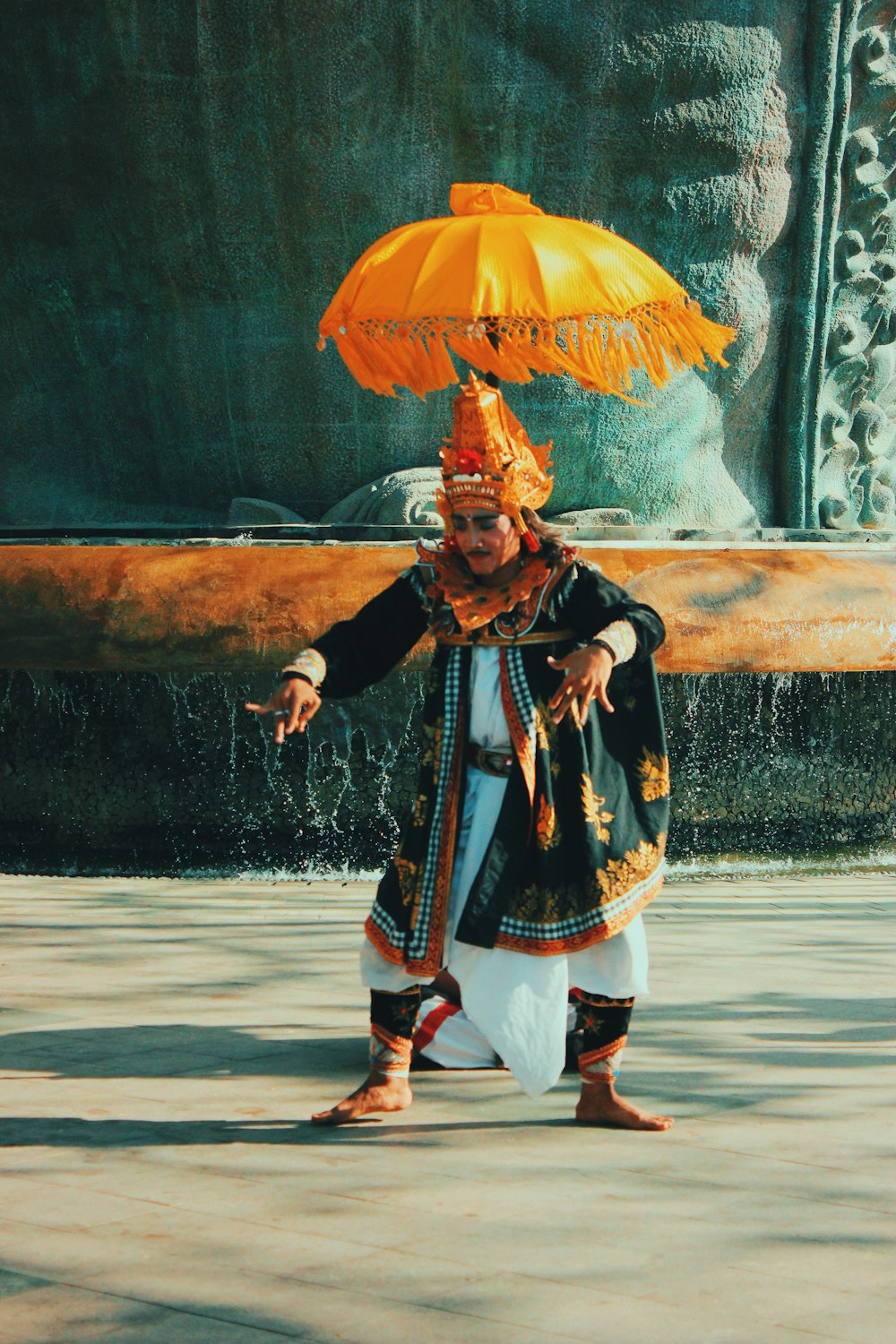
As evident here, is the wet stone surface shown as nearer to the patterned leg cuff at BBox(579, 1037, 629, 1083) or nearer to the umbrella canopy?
the umbrella canopy

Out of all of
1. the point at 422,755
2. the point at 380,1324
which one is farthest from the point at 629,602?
the point at 380,1324

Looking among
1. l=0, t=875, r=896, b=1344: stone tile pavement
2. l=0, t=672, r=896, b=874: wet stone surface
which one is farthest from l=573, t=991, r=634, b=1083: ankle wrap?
l=0, t=672, r=896, b=874: wet stone surface

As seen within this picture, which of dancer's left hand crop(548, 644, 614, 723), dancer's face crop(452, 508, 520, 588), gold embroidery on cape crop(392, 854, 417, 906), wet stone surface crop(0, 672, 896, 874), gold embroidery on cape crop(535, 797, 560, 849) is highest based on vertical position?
dancer's face crop(452, 508, 520, 588)

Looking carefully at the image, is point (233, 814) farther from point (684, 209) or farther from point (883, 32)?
point (883, 32)

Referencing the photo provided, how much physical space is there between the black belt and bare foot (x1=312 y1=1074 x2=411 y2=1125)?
2.39 feet

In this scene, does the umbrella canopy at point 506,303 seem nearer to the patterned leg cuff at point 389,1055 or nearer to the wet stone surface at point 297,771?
the patterned leg cuff at point 389,1055

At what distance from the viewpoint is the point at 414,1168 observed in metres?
3.60

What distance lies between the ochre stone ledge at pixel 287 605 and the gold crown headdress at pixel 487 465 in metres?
2.62

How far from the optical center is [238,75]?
800 cm

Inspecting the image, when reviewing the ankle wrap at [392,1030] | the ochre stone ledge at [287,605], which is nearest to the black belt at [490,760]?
the ankle wrap at [392,1030]

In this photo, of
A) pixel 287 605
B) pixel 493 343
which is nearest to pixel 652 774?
pixel 493 343

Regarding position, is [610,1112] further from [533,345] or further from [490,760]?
[533,345]

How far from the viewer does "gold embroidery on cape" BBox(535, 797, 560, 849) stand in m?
4.05

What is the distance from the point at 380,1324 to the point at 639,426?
611 centimetres
